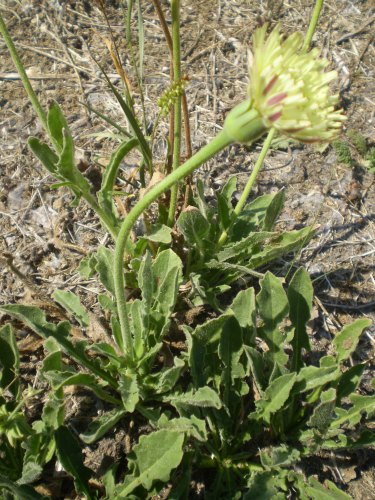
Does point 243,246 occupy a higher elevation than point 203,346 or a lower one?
higher

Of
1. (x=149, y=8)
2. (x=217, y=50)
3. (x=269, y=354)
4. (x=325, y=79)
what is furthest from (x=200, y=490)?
(x=149, y=8)

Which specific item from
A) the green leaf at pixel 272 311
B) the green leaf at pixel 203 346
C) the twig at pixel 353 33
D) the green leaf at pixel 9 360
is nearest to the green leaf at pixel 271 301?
the green leaf at pixel 272 311

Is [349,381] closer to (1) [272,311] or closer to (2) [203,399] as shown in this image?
(1) [272,311]

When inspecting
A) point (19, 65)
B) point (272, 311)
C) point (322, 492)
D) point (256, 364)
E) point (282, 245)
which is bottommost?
point (322, 492)

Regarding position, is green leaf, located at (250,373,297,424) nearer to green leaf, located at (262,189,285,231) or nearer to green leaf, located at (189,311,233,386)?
green leaf, located at (189,311,233,386)

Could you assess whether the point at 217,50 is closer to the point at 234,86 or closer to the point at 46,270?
the point at 234,86

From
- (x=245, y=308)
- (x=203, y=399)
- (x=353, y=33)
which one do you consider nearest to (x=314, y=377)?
(x=245, y=308)

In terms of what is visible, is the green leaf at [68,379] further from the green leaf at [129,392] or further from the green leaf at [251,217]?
the green leaf at [251,217]
